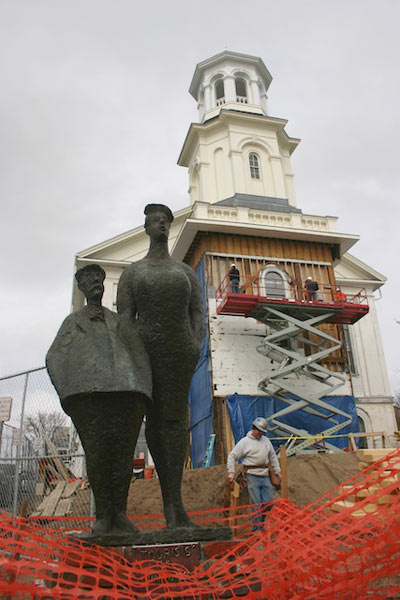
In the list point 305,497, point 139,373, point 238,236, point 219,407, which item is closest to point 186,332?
point 139,373

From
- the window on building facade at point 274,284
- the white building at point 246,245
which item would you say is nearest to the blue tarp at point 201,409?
the white building at point 246,245

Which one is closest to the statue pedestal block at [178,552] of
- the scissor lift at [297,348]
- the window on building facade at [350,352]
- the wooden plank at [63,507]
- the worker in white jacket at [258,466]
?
the worker in white jacket at [258,466]

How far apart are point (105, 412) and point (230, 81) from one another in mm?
22859

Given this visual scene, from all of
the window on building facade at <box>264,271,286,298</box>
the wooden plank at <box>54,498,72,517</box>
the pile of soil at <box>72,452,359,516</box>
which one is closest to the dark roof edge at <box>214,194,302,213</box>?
the window on building facade at <box>264,271,286,298</box>

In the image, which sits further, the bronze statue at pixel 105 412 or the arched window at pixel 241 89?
the arched window at pixel 241 89

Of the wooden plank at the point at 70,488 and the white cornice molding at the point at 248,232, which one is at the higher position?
the white cornice molding at the point at 248,232

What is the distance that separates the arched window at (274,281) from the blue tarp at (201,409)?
6.76 feet

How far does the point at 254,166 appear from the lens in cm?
2042

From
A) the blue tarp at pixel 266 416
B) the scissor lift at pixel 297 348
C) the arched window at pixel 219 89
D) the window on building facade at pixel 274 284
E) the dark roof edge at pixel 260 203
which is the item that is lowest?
the blue tarp at pixel 266 416

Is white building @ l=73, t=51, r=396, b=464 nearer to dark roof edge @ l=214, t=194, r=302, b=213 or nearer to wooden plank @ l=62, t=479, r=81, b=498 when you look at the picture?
dark roof edge @ l=214, t=194, r=302, b=213

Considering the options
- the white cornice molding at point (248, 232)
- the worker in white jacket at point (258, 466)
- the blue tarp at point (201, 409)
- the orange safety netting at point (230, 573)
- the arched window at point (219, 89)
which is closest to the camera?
the orange safety netting at point (230, 573)

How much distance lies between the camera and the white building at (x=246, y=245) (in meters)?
15.1

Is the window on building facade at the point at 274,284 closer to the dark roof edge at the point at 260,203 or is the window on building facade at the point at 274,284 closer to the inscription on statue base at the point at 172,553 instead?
the dark roof edge at the point at 260,203

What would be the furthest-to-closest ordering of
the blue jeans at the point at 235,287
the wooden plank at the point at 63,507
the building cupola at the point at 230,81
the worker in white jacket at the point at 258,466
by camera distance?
the building cupola at the point at 230,81 → the blue jeans at the point at 235,287 → the wooden plank at the point at 63,507 → the worker in white jacket at the point at 258,466
